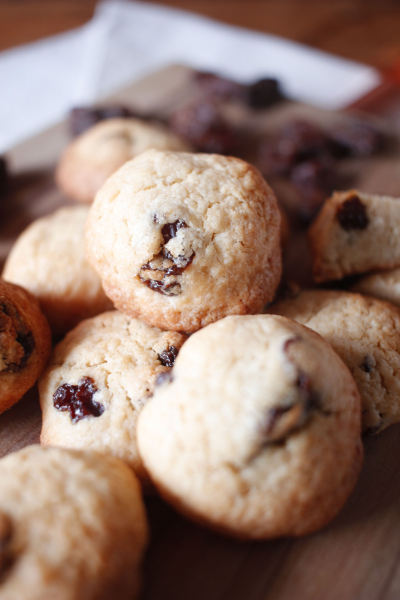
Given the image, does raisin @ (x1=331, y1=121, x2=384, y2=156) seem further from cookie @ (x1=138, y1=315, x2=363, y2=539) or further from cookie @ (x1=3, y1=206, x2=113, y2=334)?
cookie @ (x1=138, y1=315, x2=363, y2=539)

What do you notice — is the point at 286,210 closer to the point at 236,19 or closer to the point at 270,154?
the point at 270,154

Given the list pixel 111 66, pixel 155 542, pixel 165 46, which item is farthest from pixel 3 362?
pixel 165 46

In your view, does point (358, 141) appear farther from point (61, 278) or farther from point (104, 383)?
point (104, 383)

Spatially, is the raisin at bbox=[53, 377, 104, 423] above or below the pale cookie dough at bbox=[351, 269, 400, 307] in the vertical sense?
above

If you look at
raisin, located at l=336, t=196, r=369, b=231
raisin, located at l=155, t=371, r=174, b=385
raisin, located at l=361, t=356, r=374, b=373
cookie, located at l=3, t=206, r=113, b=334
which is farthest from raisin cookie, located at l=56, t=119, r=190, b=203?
raisin, located at l=361, t=356, r=374, b=373

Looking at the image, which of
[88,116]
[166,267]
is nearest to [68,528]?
[166,267]
